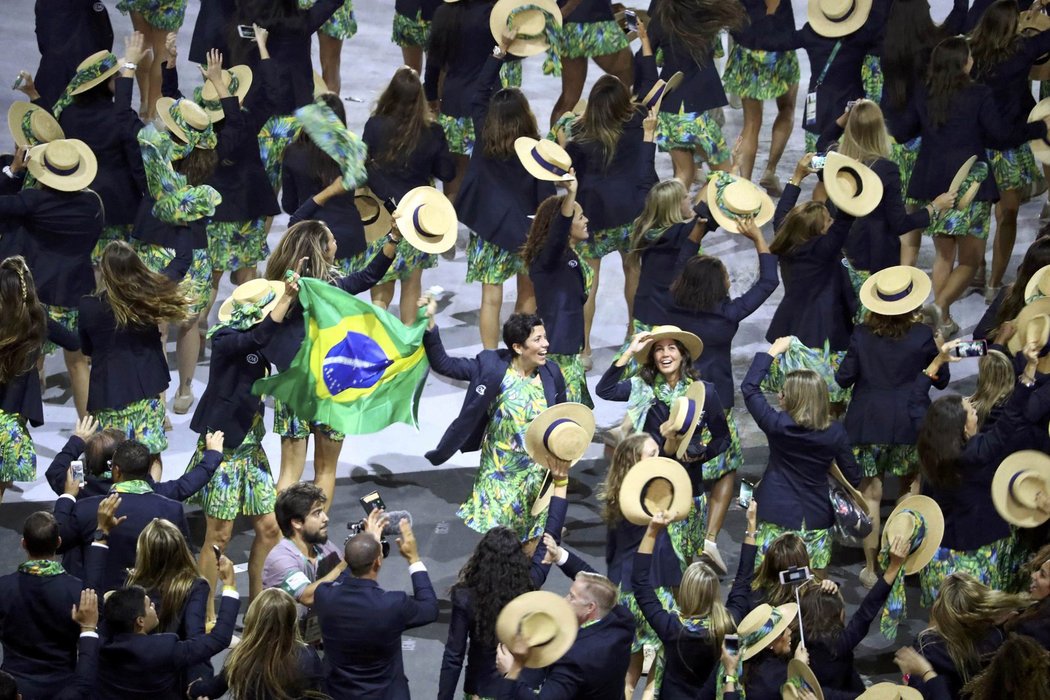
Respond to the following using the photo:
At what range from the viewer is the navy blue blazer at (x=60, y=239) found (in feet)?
29.1

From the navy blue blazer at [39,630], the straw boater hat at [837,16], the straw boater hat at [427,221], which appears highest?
the straw boater hat at [837,16]

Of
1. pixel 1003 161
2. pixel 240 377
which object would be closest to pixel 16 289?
pixel 240 377

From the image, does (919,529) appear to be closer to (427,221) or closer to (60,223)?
(427,221)

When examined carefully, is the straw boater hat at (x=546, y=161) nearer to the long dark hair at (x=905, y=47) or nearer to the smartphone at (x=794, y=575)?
the long dark hair at (x=905, y=47)

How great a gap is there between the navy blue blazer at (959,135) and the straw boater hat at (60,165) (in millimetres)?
5316

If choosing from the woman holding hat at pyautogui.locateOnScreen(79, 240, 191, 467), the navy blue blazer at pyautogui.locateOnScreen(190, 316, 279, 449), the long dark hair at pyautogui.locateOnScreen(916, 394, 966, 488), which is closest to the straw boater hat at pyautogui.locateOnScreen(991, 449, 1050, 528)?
the long dark hair at pyautogui.locateOnScreen(916, 394, 966, 488)

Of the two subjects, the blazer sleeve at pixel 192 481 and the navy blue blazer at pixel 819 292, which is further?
the navy blue blazer at pixel 819 292

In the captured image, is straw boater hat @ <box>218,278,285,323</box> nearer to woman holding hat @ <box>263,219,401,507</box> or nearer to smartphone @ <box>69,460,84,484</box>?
woman holding hat @ <box>263,219,401,507</box>

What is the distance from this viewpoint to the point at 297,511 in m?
6.70

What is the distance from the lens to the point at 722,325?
27.7ft

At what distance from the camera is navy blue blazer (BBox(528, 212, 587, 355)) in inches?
346

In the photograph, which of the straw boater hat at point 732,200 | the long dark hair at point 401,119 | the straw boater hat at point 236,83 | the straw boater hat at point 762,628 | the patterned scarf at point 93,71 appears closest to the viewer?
the straw boater hat at point 762,628

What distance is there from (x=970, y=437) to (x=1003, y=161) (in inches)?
140

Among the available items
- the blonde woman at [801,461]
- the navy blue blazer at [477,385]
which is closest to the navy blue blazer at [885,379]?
the blonde woman at [801,461]
